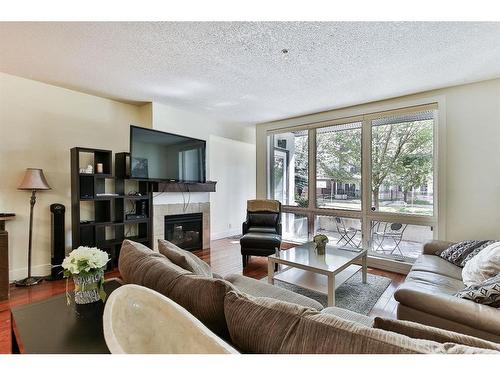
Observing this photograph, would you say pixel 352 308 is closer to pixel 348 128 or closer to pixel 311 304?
pixel 311 304

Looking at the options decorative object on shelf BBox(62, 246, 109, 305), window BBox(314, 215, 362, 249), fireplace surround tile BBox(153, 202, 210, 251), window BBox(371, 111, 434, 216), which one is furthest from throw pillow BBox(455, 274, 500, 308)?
fireplace surround tile BBox(153, 202, 210, 251)

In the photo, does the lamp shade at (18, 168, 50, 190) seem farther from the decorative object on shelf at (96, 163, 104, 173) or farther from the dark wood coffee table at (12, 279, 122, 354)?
the dark wood coffee table at (12, 279, 122, 354)

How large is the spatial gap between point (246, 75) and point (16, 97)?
112 inches

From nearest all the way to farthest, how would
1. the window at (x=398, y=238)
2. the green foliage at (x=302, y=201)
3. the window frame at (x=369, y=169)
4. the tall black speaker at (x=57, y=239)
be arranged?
1. the tall black speaker at (x=57, y=239)
2. the window frame at (x=369, y=169)
3. the window at (x=398, y=238)
4. the green foliage at (x=302, y=201)

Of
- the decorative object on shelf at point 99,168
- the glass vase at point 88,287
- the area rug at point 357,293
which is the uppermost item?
the decorative object on shelf at point 99,168

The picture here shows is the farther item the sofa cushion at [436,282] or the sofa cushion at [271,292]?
the sofa cushion at [436,282]

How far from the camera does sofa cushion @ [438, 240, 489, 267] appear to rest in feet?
8.09

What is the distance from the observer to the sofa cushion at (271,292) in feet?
5.67

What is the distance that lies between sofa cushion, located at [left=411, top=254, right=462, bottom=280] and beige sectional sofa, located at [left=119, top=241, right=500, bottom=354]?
180 cm

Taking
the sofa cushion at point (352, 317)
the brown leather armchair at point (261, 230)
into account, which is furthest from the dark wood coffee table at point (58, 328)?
the brown leather armchair at point (261, 230)

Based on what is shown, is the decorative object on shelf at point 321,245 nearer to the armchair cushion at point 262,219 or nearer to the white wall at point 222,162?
the armchair cushion at point 262,219

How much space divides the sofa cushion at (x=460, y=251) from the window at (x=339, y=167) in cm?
153

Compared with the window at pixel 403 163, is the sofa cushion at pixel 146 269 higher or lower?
lower
